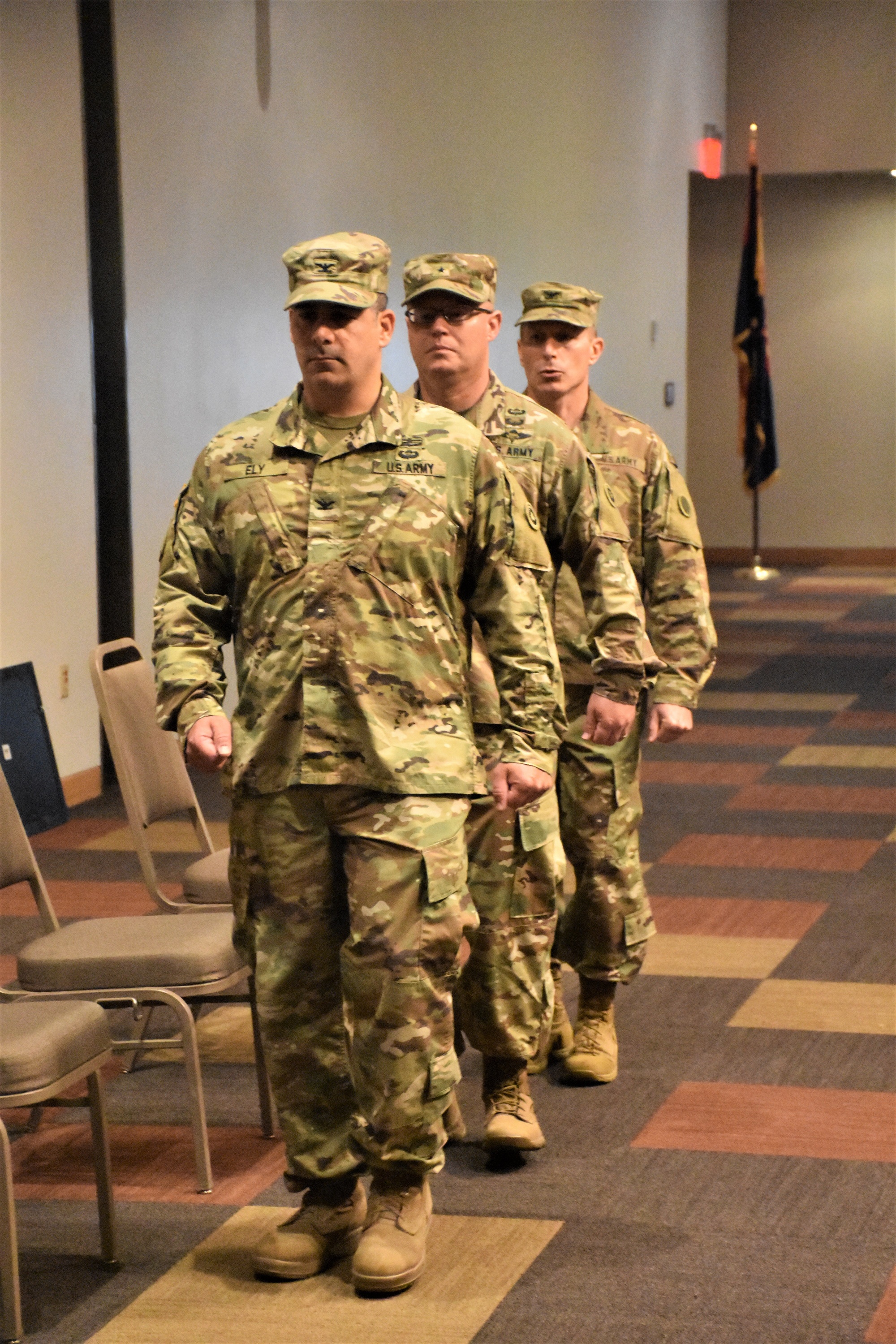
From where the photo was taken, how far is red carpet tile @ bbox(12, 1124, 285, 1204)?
10.3 ft

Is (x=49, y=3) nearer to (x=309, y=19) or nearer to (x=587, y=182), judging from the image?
(x=309, y=19)

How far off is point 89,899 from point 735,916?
1822mm

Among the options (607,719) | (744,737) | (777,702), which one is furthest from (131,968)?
(777,702)

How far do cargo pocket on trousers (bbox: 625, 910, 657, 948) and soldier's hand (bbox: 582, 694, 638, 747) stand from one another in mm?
534

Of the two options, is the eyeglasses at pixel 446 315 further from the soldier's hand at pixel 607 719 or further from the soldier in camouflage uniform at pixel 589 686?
the soldier's hand at pixel 607 719

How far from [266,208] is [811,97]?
830cm

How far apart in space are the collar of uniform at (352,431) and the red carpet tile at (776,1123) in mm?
1406

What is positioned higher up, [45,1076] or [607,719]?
[607,719]

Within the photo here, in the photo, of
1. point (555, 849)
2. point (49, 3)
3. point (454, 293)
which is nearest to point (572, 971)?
point (555, 849)

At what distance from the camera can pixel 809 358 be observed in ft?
51.8

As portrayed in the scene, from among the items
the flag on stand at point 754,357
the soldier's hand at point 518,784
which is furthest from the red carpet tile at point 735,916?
the flag on stand at point 754,357

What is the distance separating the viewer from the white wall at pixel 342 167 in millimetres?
7020

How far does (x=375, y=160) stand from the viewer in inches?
333

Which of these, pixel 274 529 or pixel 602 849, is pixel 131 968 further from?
pixel 602 849
